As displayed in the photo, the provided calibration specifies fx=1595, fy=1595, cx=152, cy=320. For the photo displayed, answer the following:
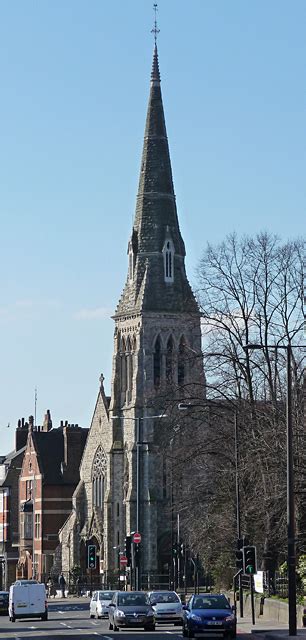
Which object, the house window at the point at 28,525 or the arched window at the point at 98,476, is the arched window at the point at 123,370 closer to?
the arched window at the point at 98,476

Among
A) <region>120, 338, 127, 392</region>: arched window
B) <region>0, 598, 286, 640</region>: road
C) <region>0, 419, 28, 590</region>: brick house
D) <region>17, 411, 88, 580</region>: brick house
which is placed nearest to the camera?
<region>0, 598, 286, 640</region>: road

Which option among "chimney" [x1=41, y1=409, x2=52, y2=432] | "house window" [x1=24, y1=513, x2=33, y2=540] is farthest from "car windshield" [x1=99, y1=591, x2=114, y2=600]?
"chimney" [x1=41, y1=409, x2=52, y2=432]

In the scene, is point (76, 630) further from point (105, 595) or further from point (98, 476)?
point (98, 476)

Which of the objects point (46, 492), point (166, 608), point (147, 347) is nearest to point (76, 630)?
point (166, 608)

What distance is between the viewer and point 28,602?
2517 inches

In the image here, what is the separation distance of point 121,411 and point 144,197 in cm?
1555

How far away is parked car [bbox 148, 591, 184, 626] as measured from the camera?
57219mm

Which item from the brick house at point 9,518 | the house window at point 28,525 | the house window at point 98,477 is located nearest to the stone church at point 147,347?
the house window at point 98,477

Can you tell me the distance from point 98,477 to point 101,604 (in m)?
56.4

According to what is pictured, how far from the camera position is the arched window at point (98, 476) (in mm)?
120750

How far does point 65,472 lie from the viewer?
13100 centimetres

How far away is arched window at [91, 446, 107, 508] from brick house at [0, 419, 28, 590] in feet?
59.0

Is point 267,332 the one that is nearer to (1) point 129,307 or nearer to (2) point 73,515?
(1) point 129,307

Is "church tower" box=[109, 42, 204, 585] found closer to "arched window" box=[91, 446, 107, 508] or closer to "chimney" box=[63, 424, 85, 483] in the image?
"arched window" box=[91, 446, 107, 508]
